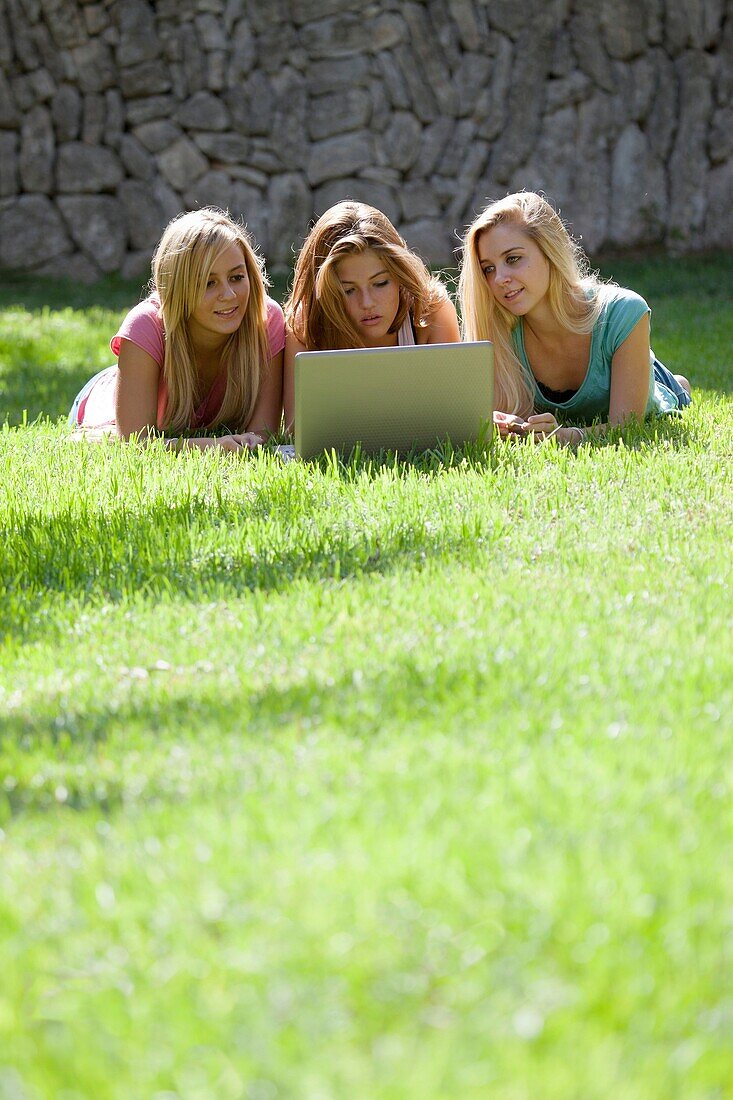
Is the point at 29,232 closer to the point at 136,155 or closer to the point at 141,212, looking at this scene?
the point at 141,212

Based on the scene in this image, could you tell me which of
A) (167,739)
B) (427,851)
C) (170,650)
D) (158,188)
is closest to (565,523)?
(170,650)

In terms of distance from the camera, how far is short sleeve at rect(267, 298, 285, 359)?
448 cm

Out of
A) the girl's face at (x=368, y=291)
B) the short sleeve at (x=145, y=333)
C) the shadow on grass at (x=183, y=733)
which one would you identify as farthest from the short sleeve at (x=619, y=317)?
the shadow on grass at (x=183, y=733)

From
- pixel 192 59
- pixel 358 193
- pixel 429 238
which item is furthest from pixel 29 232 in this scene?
pixel 429 238

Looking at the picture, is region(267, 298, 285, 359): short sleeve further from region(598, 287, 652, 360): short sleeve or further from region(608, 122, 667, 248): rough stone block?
region(608, 122, 667, 248): rough stone block

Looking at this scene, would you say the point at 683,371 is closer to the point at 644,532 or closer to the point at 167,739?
the point at 644,532

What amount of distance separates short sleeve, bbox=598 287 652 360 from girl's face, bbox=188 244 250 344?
52.9 inches

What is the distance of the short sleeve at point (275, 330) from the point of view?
448 cm


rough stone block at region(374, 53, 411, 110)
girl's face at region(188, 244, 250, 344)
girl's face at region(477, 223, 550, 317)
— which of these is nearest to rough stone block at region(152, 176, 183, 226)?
rough stone block at region(374, 53, 411, 110)

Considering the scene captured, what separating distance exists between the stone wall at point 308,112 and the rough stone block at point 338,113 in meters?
0.02

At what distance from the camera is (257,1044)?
1.18 m

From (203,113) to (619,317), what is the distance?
703cm

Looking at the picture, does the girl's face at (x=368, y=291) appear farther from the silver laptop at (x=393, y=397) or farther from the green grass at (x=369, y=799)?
the green grass at (x=369, y=799)

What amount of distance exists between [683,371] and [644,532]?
3166 millimetres
